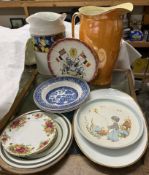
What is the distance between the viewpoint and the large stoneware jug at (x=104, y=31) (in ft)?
1.73

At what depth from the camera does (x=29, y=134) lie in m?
0.45

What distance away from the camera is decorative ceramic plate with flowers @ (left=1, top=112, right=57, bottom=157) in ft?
1.34

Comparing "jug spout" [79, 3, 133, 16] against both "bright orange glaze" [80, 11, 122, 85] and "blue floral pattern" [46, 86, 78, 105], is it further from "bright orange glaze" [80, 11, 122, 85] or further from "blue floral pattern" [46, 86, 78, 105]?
"blue floral pattern" [46, 86, 78, 105]

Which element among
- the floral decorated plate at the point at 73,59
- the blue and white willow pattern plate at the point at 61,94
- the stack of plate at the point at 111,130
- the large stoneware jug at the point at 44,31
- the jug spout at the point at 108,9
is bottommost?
the stack of plate at the point at 111,130

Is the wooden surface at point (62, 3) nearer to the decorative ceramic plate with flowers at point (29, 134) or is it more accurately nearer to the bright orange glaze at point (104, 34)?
the bright orange glaze at point (104, 34)

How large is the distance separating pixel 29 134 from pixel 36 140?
29 mm

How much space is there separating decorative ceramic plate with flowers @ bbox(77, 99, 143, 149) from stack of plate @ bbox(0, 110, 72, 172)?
0.05m

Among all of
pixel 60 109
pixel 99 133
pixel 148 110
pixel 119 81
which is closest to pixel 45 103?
pixel 60 109

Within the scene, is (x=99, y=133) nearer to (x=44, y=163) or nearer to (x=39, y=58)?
(x=44, y=163)

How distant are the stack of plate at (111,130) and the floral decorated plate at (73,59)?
0.30 feet

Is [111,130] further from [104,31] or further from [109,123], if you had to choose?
[104,31]

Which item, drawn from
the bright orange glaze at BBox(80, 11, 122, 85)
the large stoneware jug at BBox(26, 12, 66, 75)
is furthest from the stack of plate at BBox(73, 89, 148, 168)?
the large stoneware jug at BBox(26, 12, 66, 75)

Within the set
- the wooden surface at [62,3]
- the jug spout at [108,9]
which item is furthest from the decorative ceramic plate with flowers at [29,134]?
the wooden surface at [62,3]

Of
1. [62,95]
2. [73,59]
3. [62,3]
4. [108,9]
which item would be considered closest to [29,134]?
[62,95]
